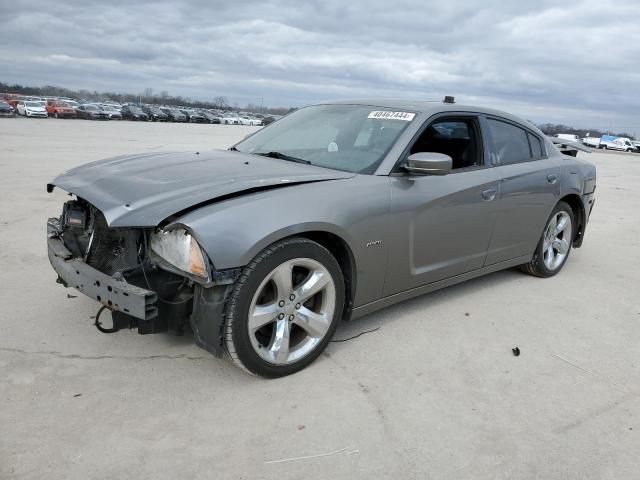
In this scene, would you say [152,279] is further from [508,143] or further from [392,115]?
[508,143]

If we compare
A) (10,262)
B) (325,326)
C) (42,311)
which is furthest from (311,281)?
(10,262)

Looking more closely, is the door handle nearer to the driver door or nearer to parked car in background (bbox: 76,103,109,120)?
the driver door

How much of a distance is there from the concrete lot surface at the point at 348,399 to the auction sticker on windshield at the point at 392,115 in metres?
1.40

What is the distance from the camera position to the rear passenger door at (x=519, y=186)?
4289mm

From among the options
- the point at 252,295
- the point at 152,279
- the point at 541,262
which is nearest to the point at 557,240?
the point at 541,262

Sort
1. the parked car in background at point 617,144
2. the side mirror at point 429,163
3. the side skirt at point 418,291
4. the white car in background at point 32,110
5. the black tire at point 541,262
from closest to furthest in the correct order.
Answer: the side mirror at point 429,163
the side skirt at point 418,291
the black tire at point 541,262
the white car in background at point 32,110
the parked car in background at point 617,144

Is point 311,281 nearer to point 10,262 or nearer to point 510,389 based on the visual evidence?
point 510,389

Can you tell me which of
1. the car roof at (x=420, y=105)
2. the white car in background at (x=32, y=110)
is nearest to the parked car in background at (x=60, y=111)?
the white car in background at (x=32, y=110)

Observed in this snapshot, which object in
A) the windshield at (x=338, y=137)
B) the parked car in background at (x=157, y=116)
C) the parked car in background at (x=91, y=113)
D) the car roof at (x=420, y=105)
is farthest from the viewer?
the parked car in background at (x=157, y=116)

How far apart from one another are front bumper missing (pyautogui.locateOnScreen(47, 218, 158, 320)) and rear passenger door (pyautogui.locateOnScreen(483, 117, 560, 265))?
2.72 metres

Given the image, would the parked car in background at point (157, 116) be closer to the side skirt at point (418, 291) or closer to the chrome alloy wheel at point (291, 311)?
the side skirt at point (418, 291)

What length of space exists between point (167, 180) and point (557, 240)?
3.78 m

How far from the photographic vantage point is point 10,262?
4629 mm

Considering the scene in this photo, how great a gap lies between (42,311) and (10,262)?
1.23 meters
